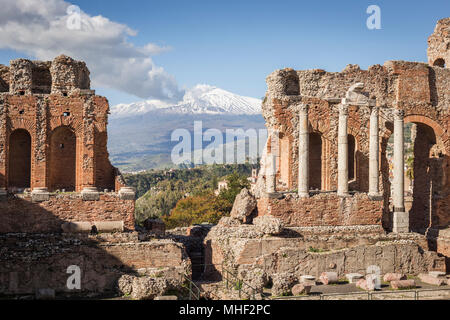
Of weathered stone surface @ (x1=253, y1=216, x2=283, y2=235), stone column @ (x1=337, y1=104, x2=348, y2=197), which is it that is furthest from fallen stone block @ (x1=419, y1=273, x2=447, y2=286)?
weathered stone surface @ (x1=253, y1=216, x2=283, y2=235)

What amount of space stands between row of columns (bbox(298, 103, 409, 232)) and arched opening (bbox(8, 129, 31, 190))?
13.2 metres

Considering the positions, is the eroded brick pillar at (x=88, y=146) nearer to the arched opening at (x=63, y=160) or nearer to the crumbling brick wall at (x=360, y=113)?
the arched opening at (x=63, y=160)

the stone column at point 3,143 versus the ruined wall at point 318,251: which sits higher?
the stone column at point 3,143

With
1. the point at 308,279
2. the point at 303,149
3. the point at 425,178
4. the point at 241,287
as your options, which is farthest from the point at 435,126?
→ the point at 241,287

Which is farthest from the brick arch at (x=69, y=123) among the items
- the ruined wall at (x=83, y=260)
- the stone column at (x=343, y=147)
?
the stone column at (x=343, y=147)

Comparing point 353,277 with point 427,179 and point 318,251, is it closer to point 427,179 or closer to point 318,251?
point 318,251

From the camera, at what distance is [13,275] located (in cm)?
1812

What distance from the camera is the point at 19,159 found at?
24891 millimetres

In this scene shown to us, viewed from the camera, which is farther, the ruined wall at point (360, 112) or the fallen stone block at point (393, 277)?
the ruined wall at point (360, 112)

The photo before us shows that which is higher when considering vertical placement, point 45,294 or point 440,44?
point 440,44

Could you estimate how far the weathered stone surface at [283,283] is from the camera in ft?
59.8

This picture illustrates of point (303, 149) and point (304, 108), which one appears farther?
point (304, 108)

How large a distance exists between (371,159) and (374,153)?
328 millimetres

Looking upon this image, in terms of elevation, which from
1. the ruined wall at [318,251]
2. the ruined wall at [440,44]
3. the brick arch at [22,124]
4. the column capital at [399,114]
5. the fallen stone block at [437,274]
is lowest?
the fallen stone block at [437,274]
